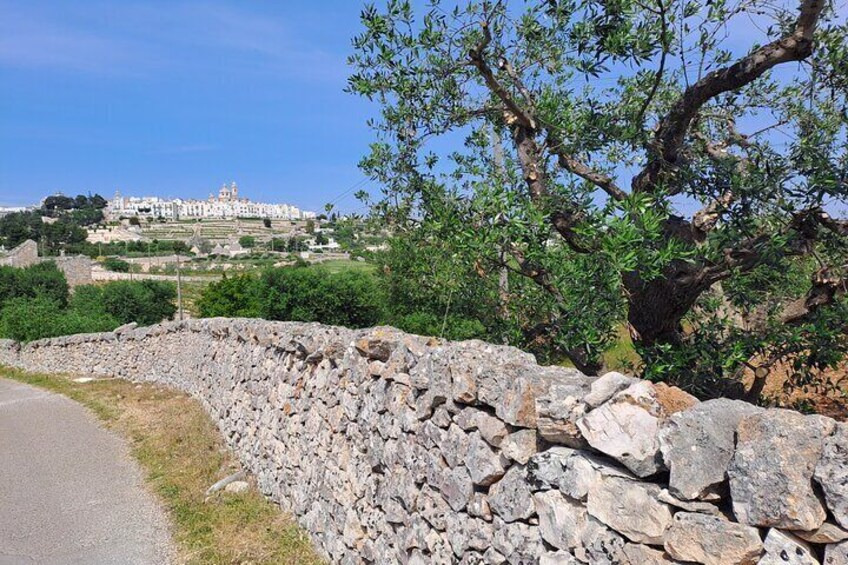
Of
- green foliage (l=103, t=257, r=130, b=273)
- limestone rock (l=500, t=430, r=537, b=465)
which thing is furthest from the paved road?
green foliage (l=103, t=257, r=130, b=273)

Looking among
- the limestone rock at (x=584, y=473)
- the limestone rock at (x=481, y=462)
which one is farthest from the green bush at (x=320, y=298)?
the limestone rock at (x=584, y=473)

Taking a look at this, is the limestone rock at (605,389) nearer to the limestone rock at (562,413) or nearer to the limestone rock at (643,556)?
the limestone rock at (562,413)

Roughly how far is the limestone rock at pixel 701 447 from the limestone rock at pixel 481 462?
1196 millimetres

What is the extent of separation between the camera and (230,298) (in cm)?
2561

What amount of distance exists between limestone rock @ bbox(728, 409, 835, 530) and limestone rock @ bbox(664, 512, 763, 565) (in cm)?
6

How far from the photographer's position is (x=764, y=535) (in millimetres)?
2174

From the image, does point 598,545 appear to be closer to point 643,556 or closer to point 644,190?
point 643,556

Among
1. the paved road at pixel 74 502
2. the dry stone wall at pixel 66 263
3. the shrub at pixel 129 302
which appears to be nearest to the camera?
the paved road at pixel 74 502

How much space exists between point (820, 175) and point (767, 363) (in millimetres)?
→ 1456

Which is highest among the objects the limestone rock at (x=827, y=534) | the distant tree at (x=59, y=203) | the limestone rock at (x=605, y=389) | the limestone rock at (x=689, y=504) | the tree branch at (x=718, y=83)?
the distant tree at (x=59, y=203)

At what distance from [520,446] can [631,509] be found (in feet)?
2.72

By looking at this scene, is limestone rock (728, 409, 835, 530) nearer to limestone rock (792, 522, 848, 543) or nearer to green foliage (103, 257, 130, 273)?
limestone rock (792, 522, 848, 543)

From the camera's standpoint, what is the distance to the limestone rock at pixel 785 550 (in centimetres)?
204

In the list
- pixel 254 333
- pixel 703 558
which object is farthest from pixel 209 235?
pixel 703 558
